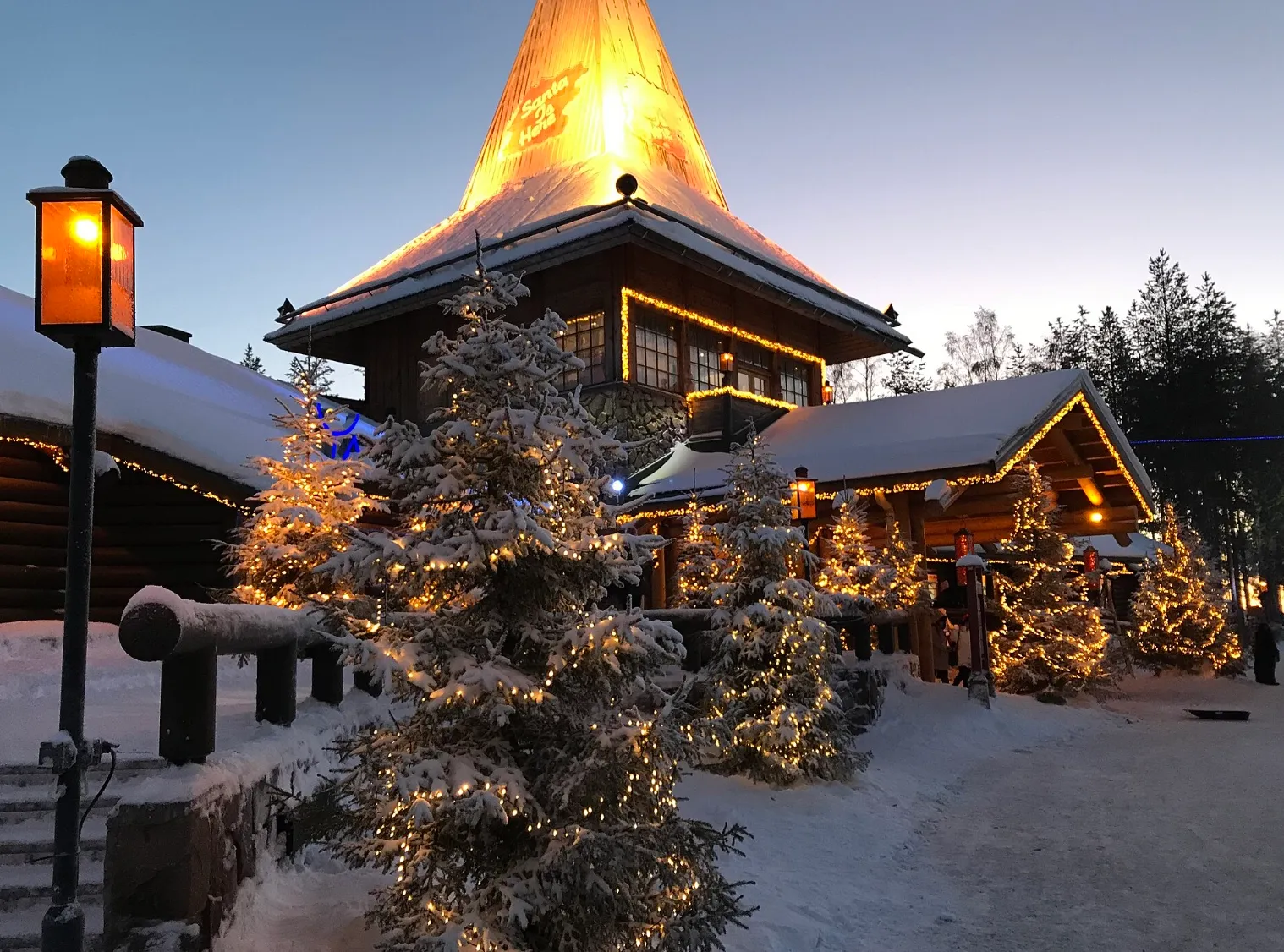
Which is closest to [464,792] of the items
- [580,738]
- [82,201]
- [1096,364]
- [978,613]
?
[580,738]

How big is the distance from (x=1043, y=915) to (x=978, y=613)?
9912 millimetres

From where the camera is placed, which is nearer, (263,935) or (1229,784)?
(263,935)

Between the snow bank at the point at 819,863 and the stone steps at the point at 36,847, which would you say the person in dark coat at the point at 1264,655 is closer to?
the snow bank at the point at 819,863

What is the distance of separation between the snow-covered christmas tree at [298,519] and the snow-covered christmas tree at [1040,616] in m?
12.6

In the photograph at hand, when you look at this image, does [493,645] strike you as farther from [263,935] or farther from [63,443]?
[63,443]

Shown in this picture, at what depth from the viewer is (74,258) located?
4070 mm

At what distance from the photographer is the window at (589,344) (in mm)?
20297

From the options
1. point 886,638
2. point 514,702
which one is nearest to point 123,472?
point 514,702

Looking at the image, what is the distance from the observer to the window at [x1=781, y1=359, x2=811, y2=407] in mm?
24531

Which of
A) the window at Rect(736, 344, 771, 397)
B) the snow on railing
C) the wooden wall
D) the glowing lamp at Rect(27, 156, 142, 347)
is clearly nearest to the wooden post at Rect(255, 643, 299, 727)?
the snow on railing

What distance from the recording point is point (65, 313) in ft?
13.3

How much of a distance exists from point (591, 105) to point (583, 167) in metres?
2.20

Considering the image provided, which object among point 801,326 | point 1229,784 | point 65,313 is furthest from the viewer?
point 801,326

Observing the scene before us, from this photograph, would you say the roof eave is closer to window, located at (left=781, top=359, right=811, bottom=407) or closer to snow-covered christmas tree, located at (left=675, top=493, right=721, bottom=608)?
window, located at (left=781, top=359, right=811, bottom=407)
